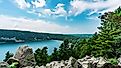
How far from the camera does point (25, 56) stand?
20828mm

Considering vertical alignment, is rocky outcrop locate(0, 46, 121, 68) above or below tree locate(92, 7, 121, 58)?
below

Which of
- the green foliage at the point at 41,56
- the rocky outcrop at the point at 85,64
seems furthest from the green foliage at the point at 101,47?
the rocky outcrop at the point at 85,64

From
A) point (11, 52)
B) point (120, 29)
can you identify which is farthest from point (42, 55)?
point (120, 29)

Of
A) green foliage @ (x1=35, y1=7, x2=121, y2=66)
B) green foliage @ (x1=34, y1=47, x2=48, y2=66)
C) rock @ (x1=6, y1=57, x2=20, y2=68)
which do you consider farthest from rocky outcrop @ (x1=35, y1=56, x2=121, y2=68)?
green foliage @ (x1=34, y1=47, x2=48, y2=66)

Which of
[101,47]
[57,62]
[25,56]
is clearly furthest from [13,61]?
[101,47]

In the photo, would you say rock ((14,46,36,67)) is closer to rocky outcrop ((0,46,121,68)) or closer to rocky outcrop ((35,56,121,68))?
rocky outcrop ((0,46,121,68))

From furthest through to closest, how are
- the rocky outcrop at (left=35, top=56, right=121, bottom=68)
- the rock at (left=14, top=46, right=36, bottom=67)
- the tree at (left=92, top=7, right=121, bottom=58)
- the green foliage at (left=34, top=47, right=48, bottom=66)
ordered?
1. the green foliage at (left=34, top=47, right=48, bottom=66)
2. the tree at (left=92, top=7, right=121, bottom=58)
3. the rock at (left=14, top=46, right=36, bottom=67)
4. the rocky outcrop at (left=35, top=56, right=121, bottom=68)

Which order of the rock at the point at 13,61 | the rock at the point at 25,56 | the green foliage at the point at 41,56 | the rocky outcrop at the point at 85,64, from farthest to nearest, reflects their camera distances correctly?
the green foliage at the point at 41,56 → the rock at the point at 25,56 → the rock at the point at 13,61 → the rocky outcrop at the point at 85,64

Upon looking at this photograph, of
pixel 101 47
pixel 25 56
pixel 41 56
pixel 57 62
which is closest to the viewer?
pixel 57 62

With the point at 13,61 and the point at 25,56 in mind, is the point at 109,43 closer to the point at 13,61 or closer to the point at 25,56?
the point at 25,56

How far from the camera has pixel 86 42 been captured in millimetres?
26672

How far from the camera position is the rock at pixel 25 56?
2028 centimetres

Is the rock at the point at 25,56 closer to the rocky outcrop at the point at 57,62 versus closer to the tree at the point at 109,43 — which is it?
the rocky outcrop at the point at 57,62

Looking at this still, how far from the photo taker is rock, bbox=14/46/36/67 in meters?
20.3
